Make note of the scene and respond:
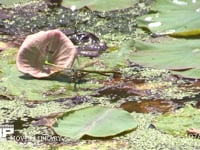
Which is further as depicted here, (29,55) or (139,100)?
(29,55)

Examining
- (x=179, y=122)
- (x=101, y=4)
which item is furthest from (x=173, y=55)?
(x=101, y=4)

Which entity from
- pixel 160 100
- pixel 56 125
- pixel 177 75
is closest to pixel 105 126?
pixel 56 125

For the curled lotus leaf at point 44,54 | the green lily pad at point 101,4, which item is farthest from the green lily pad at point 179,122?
the green lily pad at point 101,4

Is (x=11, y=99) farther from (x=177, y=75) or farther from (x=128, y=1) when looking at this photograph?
(x=128, y=1)

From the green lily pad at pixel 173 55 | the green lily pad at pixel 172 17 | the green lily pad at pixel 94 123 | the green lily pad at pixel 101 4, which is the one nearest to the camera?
the green lily pad at pixel 94 123

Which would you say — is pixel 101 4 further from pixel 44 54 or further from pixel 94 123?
pixel 94 123

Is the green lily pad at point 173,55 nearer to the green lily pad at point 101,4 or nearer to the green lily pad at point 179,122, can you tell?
the green lily pad at point 179,122
